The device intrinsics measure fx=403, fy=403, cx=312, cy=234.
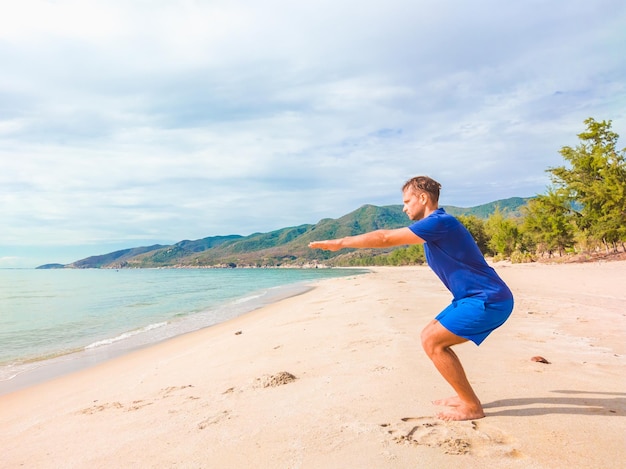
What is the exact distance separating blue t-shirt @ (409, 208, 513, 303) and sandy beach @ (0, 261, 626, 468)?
108cm

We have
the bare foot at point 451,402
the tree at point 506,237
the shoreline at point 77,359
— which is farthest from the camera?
the tree at point 506,237

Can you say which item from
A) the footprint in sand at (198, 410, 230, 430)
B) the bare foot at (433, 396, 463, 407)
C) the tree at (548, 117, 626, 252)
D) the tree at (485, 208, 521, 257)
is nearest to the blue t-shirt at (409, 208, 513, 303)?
the bare foot at (433, 396, 463, 407)

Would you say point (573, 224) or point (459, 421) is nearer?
point (459, 421)

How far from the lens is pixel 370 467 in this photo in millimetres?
2656

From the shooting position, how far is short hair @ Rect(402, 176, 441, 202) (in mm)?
3695

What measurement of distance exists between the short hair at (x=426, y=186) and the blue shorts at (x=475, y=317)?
0.98 meters

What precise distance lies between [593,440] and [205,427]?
10.1 feet

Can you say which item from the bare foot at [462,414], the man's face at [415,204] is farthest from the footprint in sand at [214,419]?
the man's face at [415,204]

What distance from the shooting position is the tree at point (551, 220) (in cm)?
4419

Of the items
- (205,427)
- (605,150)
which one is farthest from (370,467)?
(605,150)

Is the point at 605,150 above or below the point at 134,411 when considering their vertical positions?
above

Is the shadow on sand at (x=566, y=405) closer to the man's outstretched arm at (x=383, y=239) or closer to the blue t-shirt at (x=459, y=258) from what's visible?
the blue t-shirt at (x=459, y=258)

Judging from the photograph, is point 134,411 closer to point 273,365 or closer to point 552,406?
point 273,365

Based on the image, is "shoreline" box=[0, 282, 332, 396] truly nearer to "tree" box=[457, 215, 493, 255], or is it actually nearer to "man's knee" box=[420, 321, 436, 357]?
"man's knee" box=[420, 321, 436, 357]
